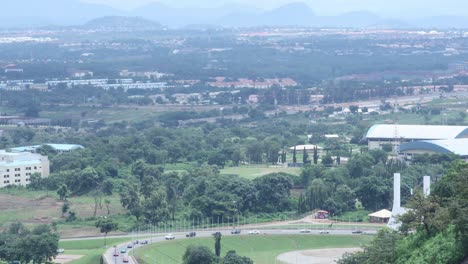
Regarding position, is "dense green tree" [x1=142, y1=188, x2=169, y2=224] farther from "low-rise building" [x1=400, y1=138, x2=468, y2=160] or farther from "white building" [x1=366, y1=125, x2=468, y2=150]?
"white building" [x1=366, y1=125, x2=468, y2=150]

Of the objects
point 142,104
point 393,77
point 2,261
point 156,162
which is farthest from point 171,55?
point 2,261

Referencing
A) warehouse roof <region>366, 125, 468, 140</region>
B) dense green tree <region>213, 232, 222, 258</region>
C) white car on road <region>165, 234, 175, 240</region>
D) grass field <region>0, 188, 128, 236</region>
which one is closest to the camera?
dense green tree <region>213, 232, 222, 258</region>

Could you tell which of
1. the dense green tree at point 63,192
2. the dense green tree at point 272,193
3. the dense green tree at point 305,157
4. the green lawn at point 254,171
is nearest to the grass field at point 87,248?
the dense green tree at point 272,193

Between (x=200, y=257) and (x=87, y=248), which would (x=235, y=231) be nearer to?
(x=87, y=248)

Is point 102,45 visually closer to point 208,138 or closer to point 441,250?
point 208,138

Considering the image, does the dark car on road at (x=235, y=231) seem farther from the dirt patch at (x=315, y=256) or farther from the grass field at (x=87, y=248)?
the grass field at (x=87, y=248)

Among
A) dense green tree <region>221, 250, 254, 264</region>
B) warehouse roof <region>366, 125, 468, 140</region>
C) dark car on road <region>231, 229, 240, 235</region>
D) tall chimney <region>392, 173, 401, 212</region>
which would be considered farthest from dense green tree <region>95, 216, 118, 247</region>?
warehouse roof <region>366, 125, 468, 140</region>

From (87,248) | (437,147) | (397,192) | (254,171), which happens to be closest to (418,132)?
(437,147)

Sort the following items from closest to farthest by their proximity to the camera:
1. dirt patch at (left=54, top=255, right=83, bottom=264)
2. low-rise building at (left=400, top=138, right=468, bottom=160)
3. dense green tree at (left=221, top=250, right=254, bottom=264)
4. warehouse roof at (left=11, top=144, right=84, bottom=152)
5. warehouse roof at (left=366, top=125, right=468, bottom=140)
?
dense green tree at (left=221, top=250, right=254, bottom=264), dirt patch at (left=54, top=255, right=83, bottom=264), low-rise building at (left=400, top=138, right=468, bottom=160), warehouse roof at (left=366, top=125, right=468, bottom=140), warehouse roof at (left=11, top=144, right=84, bottom=152)
